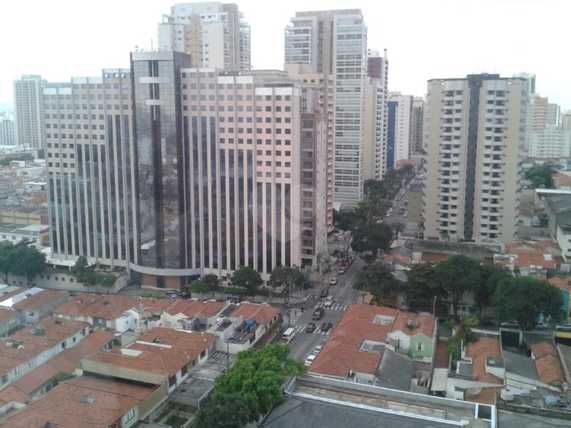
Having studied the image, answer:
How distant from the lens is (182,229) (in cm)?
756

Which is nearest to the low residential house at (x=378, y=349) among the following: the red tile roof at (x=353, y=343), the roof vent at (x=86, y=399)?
the red tile roof at (x=353, y=343)

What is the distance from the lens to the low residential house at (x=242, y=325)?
5.36m

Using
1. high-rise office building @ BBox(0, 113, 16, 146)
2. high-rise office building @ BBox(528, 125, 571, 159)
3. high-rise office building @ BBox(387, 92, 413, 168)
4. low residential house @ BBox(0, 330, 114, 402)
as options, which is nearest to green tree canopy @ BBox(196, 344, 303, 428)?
low residential house @ BBox(0, 330, 114, 402)

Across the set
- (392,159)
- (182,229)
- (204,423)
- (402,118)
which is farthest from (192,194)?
(402,118)

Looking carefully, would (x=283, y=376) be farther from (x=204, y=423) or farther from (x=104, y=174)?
(x=104, y=174)

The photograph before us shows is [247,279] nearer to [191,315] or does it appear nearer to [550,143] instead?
[191,315]

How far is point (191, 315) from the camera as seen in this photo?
5.85 metres

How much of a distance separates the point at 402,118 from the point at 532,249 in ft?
42.7

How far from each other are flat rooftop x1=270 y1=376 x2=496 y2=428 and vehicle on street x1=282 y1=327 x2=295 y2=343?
8.35 feet

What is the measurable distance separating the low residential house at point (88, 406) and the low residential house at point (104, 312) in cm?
153

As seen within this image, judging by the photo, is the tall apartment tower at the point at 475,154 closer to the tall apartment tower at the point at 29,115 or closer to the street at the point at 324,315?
the street at the point at 324,315

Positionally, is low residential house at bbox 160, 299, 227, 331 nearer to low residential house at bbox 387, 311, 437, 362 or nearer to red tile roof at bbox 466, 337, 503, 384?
low residential house at bbox 387, 311, 437, 362

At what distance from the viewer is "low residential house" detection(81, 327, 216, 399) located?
4.29 meters

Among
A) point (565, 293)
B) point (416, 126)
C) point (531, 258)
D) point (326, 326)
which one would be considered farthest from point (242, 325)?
point (416, 126)
